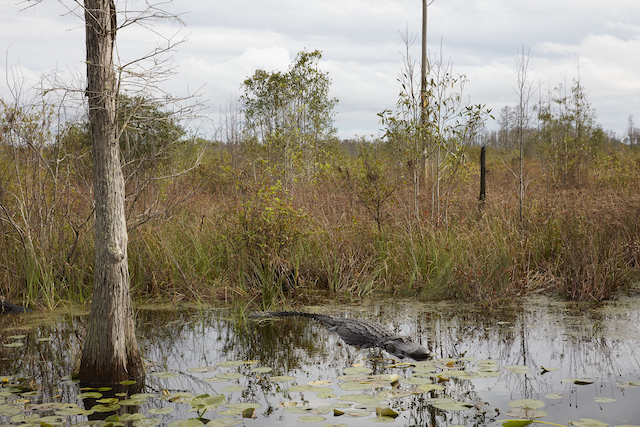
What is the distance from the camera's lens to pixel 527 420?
9.12 ft

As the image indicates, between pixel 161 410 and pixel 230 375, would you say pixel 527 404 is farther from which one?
pixel 161 410

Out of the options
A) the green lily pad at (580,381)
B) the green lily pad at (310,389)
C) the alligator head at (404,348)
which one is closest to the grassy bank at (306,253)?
the alligator head at (404,348)

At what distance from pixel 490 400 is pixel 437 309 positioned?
257 centimetres

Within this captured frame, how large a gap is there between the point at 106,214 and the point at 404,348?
2.49m

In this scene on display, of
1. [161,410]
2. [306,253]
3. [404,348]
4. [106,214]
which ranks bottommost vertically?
[161,410]

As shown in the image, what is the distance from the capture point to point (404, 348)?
422cm

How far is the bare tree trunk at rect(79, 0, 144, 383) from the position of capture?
11.8 feet

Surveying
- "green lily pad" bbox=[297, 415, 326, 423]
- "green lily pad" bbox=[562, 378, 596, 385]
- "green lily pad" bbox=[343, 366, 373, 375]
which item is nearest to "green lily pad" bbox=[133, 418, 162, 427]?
"green lily pad" bbox=[297, 415, 326, 423]

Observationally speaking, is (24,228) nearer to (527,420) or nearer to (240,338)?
(240,338)

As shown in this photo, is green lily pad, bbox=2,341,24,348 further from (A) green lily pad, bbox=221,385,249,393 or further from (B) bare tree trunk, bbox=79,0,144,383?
(A) green lily pad, bbox=221,385,249,393

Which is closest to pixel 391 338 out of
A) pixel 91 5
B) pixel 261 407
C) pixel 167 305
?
pixel 261 407

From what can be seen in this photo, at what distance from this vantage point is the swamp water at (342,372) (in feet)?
10.2

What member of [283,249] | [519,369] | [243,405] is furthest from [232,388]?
[283,249]

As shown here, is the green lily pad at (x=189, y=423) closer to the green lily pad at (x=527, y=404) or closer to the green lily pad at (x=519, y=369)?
the green lily pad at (x=527, y=404)
